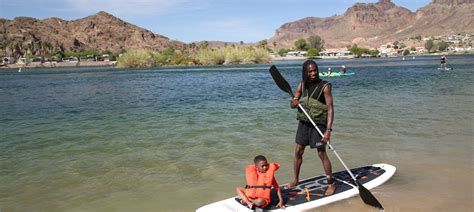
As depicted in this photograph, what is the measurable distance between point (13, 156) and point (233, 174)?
638cm

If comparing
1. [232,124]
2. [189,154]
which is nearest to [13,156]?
[189,154]

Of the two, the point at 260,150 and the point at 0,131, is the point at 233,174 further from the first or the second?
the point at 0,131

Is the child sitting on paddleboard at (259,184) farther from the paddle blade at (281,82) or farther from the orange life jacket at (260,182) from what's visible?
the paddle blade at (281,82)

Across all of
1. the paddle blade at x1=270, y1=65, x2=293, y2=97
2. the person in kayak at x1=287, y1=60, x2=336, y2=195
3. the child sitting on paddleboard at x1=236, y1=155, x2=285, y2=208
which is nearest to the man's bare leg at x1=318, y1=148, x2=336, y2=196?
the person in kayak at x1=287, y1=60, x2=336, y2=195

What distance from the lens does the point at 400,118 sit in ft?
50.2

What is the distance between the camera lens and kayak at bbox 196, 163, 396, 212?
630 centimetres

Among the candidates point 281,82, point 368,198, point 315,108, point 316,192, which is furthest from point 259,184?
point 281,82

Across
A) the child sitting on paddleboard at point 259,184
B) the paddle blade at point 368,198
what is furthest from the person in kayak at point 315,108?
the child sitting on paddleboard at point 259,184

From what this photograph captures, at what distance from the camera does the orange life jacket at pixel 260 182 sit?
609 centimetres

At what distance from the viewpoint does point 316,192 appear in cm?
689

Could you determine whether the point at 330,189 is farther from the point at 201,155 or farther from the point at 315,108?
the point at 201,155

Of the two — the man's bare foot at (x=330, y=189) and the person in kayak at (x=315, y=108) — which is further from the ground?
the person in kayak at (x=315, y=108)

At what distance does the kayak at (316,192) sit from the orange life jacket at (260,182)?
0.80 feet

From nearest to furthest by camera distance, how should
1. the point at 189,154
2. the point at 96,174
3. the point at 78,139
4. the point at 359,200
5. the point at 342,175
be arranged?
the point at 359,200
the point at 342,175
the point at 96,174
the point at 189,154
the point at 78,139
